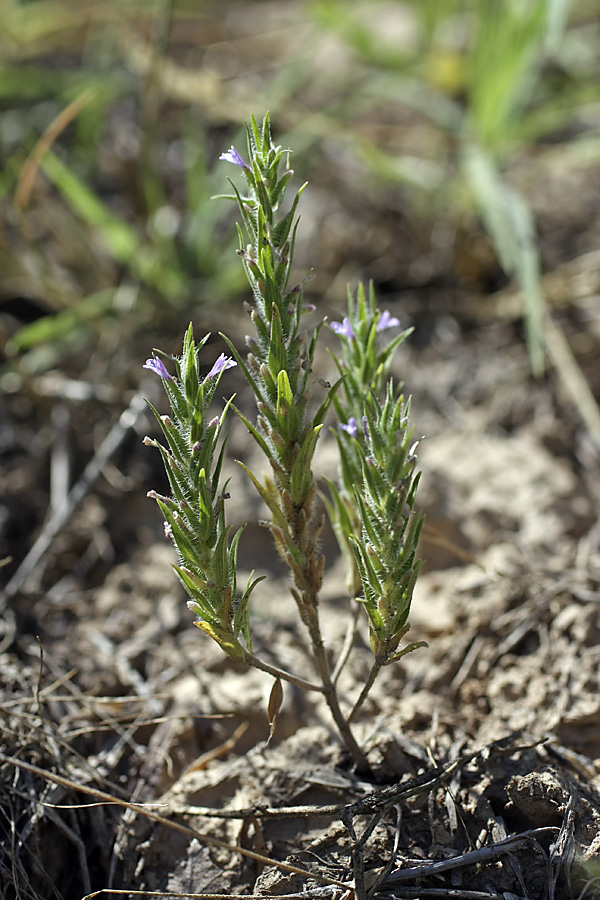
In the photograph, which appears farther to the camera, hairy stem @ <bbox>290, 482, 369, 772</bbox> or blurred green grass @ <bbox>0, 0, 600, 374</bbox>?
blurred green grass @ <bbox>0, 0, 600, 374</bbox>

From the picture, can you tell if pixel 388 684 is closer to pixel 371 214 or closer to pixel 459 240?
pixel 459 240

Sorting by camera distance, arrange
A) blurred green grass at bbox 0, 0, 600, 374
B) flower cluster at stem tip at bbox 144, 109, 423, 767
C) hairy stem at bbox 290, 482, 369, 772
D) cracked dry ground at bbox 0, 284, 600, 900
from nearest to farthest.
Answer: flower cluster at stem tip at bbox 144, 109, 423, 767, hairy stem at bbox 290, 482, 369, 772, cracked dry ground at bbox 0, 284, 600, 900, blurred green grass at bbox 0, 0, 600, 374

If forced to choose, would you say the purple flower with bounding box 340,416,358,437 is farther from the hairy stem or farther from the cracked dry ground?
the cracked dry ground

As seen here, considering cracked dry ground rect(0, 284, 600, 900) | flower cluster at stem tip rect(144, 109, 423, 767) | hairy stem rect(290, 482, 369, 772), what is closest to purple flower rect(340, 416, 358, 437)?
flower cluster at stem tip rect(144, 109, 423, 767)

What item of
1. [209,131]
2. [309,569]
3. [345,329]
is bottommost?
[309,569]

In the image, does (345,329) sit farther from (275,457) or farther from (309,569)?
(309,569)

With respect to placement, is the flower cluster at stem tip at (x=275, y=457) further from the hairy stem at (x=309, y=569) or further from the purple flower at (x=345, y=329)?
the purple flower at (x=345, y=329)

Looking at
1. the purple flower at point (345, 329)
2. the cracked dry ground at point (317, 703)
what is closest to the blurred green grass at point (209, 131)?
the cracked dry ground at point (317, 703)

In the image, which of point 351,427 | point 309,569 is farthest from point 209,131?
point 309,569

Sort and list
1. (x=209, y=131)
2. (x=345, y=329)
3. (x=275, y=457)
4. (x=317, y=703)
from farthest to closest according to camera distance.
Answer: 1. (x=209, y=131)
2. (x=317, y=703)
3. (x=345, y=329)
4. (x=275, y=457)
